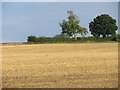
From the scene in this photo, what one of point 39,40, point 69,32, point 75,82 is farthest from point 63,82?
point 69,32

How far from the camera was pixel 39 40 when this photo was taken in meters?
108

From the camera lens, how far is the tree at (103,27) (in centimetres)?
12656

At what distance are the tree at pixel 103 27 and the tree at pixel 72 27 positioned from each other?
352cm

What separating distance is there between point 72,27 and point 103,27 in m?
12.2

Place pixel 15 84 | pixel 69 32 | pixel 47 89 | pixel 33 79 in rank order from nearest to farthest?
1. pixel 47 89
2. pixel 15 84
3. pixel 33 79
4. pixel 69 32

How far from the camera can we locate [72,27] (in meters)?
125

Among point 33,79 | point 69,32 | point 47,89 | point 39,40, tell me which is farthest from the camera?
point 69,32

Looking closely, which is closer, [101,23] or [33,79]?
[33,79]

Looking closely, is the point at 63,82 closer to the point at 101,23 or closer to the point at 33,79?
the point at 33,79

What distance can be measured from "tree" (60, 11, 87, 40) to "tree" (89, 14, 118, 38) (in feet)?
11.5

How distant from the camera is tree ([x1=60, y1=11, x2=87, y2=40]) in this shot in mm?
126062

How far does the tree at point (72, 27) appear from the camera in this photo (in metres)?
126

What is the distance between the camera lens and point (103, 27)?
130 m

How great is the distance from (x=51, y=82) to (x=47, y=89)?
186cm
